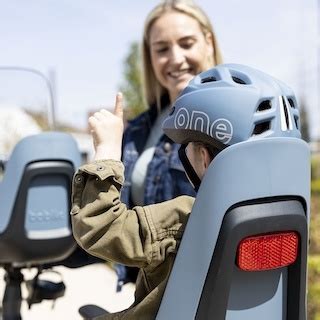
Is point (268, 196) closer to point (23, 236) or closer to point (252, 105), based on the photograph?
point (252, 105)

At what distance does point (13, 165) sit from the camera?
89.6 inches

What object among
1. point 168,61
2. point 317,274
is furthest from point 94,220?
point 317,274

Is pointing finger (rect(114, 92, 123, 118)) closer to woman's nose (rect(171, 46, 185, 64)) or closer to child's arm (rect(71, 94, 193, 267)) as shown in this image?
child's arm (rect(71, 94, 193, 267))

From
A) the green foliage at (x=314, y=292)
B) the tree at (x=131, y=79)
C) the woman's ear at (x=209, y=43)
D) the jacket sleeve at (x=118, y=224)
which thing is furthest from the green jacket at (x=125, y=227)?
the tree at (x=131, y=79)

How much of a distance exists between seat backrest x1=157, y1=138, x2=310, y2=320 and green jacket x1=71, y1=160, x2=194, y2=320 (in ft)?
0.19

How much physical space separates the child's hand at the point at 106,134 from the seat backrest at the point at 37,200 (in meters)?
0.94

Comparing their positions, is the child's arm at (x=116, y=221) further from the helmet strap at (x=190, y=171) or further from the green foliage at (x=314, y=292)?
the green foliage at (x=314, y=292)

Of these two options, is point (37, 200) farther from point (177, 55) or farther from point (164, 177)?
point (177, 55)

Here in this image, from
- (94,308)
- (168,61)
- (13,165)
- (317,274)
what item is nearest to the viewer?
(94,308)

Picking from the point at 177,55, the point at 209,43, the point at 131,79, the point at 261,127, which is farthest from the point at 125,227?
the point at 131,79

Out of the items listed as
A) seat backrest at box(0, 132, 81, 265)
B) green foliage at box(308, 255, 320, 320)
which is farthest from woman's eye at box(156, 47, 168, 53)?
green foliage at box(308, 255, 320, 320)

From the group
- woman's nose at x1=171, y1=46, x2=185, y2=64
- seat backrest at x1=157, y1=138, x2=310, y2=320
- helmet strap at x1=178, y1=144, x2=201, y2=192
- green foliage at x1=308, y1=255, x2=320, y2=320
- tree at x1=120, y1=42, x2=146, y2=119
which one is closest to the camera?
seat backrest at x1=157, y1=138, x2=310, y2=320

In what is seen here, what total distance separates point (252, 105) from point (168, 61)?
968 millimetres

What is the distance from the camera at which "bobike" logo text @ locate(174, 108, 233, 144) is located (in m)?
1.21
